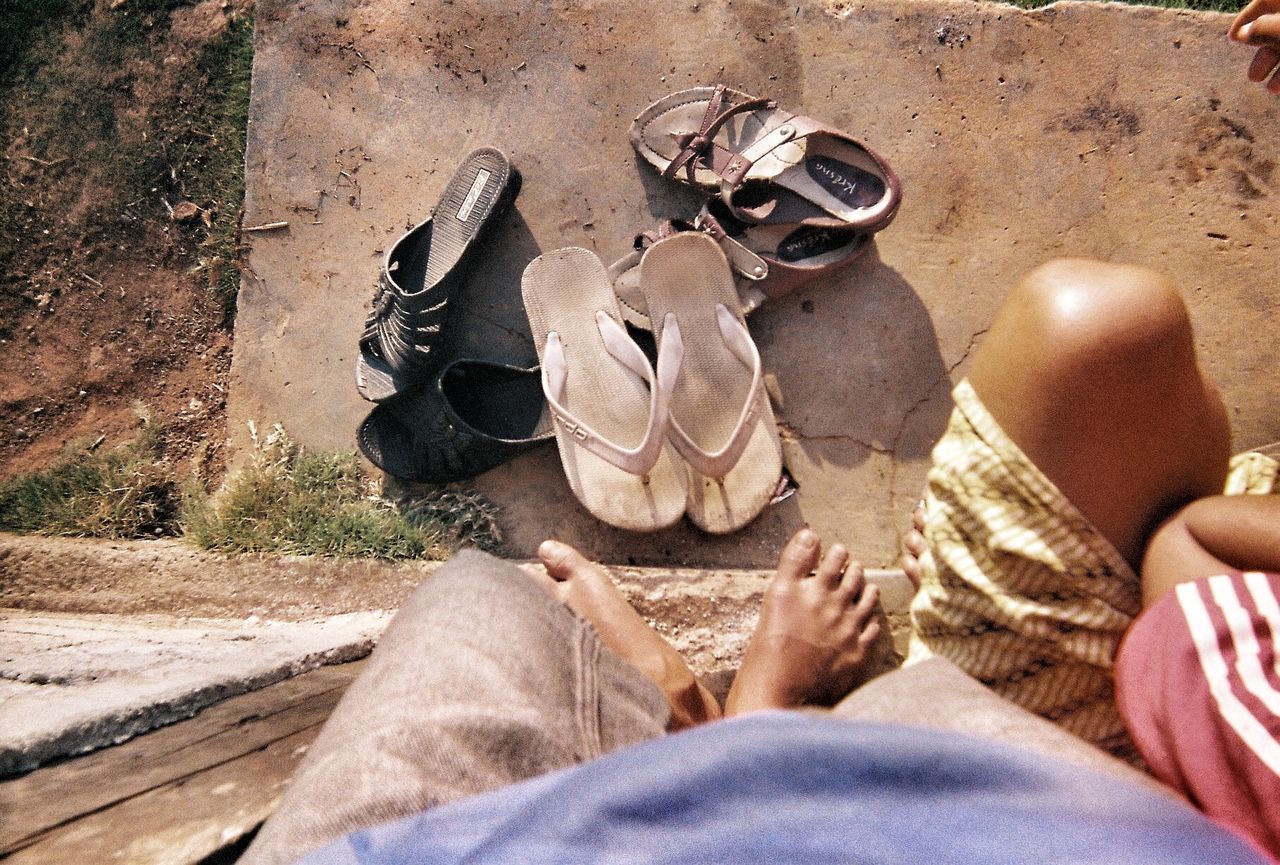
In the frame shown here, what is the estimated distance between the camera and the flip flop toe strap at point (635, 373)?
6.88ft

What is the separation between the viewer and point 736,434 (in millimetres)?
2123

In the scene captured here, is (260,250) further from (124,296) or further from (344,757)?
(344,757)

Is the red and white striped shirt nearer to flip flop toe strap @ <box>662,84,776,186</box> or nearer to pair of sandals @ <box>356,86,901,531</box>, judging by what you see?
pair of sandals @ <box>356,86,901,531</box>

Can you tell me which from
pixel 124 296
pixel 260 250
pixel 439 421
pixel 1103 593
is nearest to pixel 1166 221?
pixel 1103 593

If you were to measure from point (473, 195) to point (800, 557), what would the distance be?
1415 millimetres

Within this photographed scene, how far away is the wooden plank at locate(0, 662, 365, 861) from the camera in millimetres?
1054

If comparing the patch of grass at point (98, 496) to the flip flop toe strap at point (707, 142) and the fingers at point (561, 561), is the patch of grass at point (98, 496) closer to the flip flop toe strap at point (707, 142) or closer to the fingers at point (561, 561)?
the fingers at point (561, 561)

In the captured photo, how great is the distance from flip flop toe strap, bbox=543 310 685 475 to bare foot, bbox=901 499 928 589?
71cm

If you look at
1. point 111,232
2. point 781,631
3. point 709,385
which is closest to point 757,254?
point 709,385

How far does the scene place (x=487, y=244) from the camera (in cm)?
239

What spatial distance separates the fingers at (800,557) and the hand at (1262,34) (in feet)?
4.56

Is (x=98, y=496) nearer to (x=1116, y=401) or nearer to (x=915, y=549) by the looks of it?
(x=915, y=549)

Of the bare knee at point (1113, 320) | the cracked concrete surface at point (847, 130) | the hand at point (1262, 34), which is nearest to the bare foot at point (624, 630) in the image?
the cracked concrete surface at point (847, 130)

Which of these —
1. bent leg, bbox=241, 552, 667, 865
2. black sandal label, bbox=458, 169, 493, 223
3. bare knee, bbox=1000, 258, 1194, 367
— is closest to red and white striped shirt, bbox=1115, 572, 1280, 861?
bare knee, bbox=1000, 258, 1194, 367
